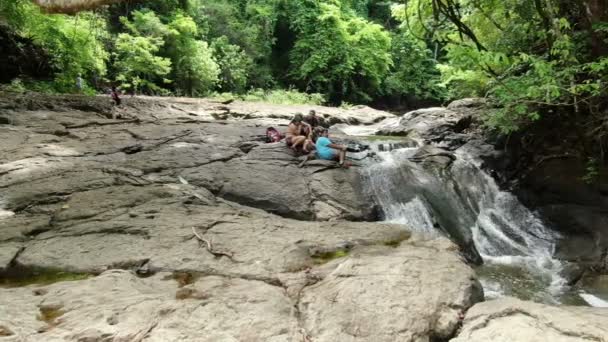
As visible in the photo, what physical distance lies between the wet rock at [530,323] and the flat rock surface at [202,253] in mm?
185

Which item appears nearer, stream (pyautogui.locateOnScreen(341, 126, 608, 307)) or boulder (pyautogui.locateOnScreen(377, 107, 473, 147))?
stream (pyautogui.locateOnScreen(341, 126, 608, 307))

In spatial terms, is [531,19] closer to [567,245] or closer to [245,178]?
[567,245]

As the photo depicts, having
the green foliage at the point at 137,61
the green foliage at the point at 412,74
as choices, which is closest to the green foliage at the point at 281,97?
the green foliage at the point at 137,61

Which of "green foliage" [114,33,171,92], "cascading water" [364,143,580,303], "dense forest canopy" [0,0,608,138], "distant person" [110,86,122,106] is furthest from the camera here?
"green foliage" [114,33,171,92]

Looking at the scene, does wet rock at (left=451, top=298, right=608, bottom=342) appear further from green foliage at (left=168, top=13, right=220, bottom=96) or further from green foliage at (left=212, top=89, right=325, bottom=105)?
green foliage at (left=212, top=89, right=325, bottom=105)

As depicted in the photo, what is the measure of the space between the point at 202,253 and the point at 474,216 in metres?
6.39

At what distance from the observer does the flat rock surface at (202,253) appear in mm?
3166

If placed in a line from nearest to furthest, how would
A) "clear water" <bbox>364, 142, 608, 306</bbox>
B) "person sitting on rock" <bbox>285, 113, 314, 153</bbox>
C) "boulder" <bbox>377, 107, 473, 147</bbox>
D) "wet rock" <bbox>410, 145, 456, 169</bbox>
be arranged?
"clear water" <bbox>364, 142, 608, 306</bbox> → "person sitting on rock" <bbox>285, 113, 314, 153</bbox> → "wet rock" <bbox>410, 145, 456, 169</bbox> → "boulder" <bbox>377, 107, 473, 147</bbox>

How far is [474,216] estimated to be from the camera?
29.4 ft

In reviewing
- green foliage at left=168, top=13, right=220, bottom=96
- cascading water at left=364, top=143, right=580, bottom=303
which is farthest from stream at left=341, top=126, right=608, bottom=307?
green foliage at left=168, top=13, right=220, bottom=96

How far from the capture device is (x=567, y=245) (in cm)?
812

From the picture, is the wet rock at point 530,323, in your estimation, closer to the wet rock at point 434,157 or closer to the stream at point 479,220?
the stream at point 479,220

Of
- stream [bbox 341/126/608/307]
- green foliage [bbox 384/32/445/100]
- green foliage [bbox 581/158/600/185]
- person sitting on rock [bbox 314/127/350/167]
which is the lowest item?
stream [bbox 341/126/608/307]

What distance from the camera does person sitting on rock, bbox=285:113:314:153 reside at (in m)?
9.53
